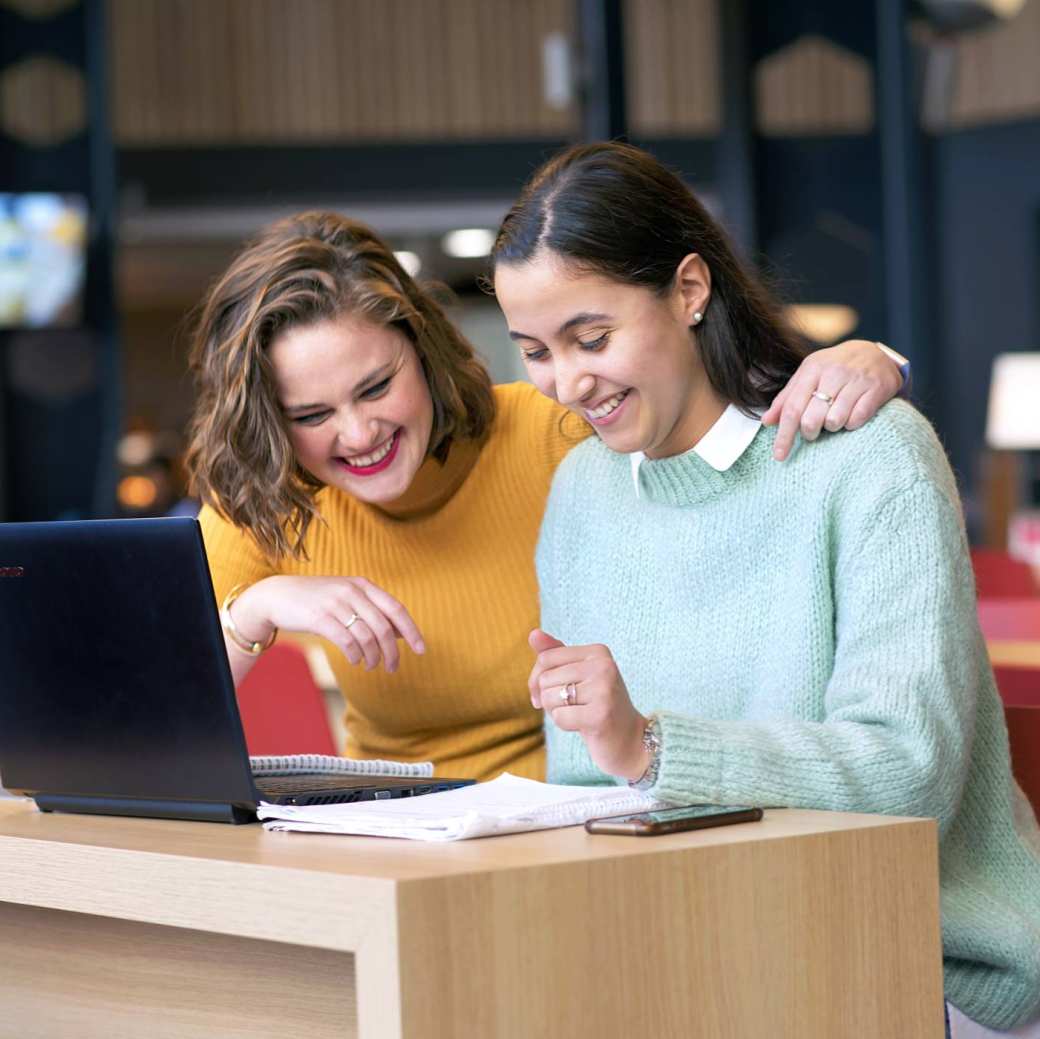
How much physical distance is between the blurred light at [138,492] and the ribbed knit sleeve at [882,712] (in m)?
7.20

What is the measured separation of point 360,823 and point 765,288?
0.85m

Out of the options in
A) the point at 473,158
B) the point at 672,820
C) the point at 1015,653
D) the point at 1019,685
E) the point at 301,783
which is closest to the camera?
the point at 672,820

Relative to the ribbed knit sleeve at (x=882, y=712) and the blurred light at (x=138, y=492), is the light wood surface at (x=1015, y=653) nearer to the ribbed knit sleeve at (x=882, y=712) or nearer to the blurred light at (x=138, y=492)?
the ribbed knit sleeve at (x=882, y=712)

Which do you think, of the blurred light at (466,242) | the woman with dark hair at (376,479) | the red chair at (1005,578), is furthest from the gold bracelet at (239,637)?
the blurred light at (466,242)

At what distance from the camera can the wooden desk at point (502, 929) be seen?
100 centimetres

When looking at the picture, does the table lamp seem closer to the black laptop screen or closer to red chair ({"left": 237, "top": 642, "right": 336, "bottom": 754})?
red chair ({"left": 237, "top": 642, "right": 336, "bottom": 754})

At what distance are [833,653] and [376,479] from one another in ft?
2.14

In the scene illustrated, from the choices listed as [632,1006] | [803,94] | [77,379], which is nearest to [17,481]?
[77,379]

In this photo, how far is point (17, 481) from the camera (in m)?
7.30

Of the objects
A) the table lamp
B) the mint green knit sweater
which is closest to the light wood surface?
the mint green knit sweater

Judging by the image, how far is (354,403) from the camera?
1.93 meters

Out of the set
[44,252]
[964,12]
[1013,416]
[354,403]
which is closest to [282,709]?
[354,403]

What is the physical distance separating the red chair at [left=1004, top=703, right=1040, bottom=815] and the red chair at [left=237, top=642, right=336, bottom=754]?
1.14 meters

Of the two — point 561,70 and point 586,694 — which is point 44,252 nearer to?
point 561,70
